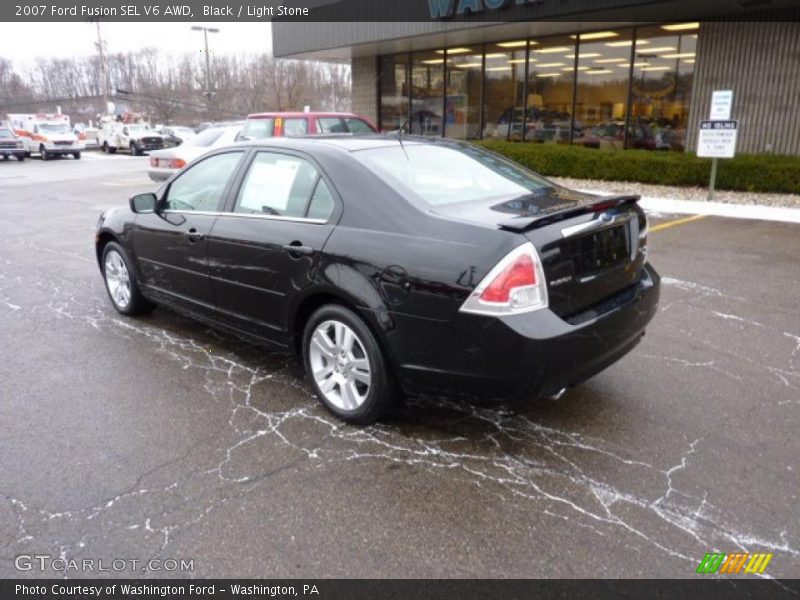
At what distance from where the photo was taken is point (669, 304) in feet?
18.9

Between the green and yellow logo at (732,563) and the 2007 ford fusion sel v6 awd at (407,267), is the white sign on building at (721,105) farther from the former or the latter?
the green and yellow logo at (732,563)

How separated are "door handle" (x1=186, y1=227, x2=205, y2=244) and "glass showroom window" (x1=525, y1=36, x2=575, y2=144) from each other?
44.9 ft

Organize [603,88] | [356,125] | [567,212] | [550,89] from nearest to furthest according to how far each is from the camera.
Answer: [567,212]
[356,125]
[603,88]
[550,89]

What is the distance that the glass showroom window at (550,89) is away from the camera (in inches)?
632

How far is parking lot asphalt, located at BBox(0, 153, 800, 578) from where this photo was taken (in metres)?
2.61

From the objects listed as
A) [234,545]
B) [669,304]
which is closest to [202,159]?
[234,545]

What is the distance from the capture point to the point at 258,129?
12391 mm

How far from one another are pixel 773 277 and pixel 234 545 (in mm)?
6176

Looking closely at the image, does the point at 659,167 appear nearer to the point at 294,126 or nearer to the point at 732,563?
the point at 294,126

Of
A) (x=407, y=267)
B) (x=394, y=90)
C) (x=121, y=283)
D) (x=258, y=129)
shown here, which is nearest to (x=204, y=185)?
(x=121, y=283)

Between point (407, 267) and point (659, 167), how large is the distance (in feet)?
38.9
